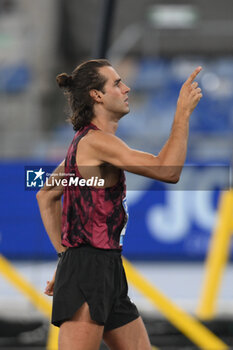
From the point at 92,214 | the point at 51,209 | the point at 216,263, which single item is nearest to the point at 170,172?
the point at 92,214

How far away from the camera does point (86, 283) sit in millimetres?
3053

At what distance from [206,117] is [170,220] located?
582 centimetres

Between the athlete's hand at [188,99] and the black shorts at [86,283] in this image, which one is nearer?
the athlete's hand at [188,99]

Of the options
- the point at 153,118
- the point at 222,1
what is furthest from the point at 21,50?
the point at 222,1

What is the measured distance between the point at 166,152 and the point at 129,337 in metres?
0.90

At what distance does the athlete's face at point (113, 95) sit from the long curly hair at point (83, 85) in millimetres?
21

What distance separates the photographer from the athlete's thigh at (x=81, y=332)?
2996 mm

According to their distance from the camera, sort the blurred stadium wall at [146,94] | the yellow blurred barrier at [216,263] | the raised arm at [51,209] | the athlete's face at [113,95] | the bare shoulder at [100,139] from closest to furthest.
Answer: the bare shoulder at [100,139] → the athlete's face at [113,95] → the raised arm at [51,209] → the yellow blurred barrier at [216,263] → the blurred stadium wall at [146,94]

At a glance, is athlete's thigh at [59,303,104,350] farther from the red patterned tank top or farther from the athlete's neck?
the athlete's neck

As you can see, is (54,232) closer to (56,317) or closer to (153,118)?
(56,317)

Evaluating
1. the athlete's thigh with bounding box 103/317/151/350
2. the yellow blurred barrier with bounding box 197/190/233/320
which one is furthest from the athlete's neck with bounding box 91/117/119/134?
the yellow blurred barrier with bounding box 197/190/233/320

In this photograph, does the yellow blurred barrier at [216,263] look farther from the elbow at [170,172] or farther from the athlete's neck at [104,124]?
the elbow at [170,172]

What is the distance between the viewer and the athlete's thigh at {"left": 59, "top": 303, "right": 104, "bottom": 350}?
2996mm

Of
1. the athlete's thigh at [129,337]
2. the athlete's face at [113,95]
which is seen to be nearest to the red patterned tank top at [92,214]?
the athlete's face at [113,95]
